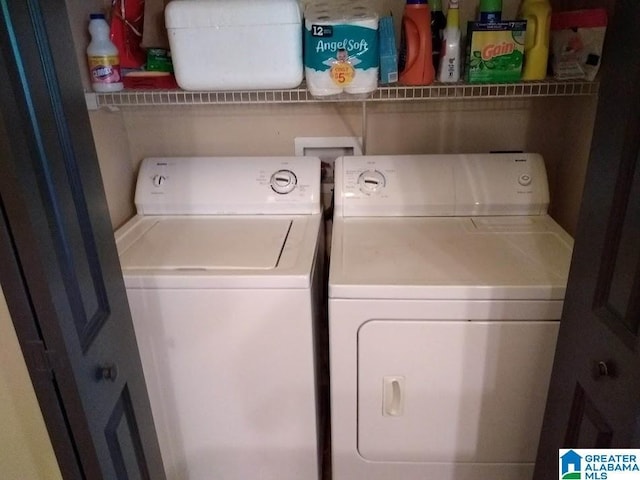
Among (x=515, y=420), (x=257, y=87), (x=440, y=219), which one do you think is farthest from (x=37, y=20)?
(x=515, y=420)

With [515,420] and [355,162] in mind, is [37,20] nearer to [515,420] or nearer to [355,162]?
[355,162]

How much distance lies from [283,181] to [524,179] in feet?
2.84

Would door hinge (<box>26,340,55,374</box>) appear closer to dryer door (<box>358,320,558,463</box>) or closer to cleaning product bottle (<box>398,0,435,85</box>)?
dryer door (<box>358,320,558,463</box>)

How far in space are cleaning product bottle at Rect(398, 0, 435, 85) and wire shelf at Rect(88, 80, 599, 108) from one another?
4 centimetres

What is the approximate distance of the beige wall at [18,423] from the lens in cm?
82

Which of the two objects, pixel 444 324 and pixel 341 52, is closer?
pixel 444 324

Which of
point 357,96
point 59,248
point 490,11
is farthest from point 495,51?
point 59,248

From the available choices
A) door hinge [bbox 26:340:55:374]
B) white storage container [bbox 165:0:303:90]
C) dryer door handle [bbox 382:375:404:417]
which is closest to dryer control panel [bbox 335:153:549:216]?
white storage container [bbox 165:0:303:90]

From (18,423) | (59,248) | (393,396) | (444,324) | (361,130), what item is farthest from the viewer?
(361,130)

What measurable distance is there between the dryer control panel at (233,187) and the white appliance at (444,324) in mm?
183

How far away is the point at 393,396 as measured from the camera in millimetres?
1435

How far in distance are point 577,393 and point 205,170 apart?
1.37 meters

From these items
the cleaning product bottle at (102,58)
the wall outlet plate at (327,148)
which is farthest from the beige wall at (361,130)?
the cleaning product bottle at (102,58)

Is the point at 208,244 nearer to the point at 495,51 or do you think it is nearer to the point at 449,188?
the point at 449,188
